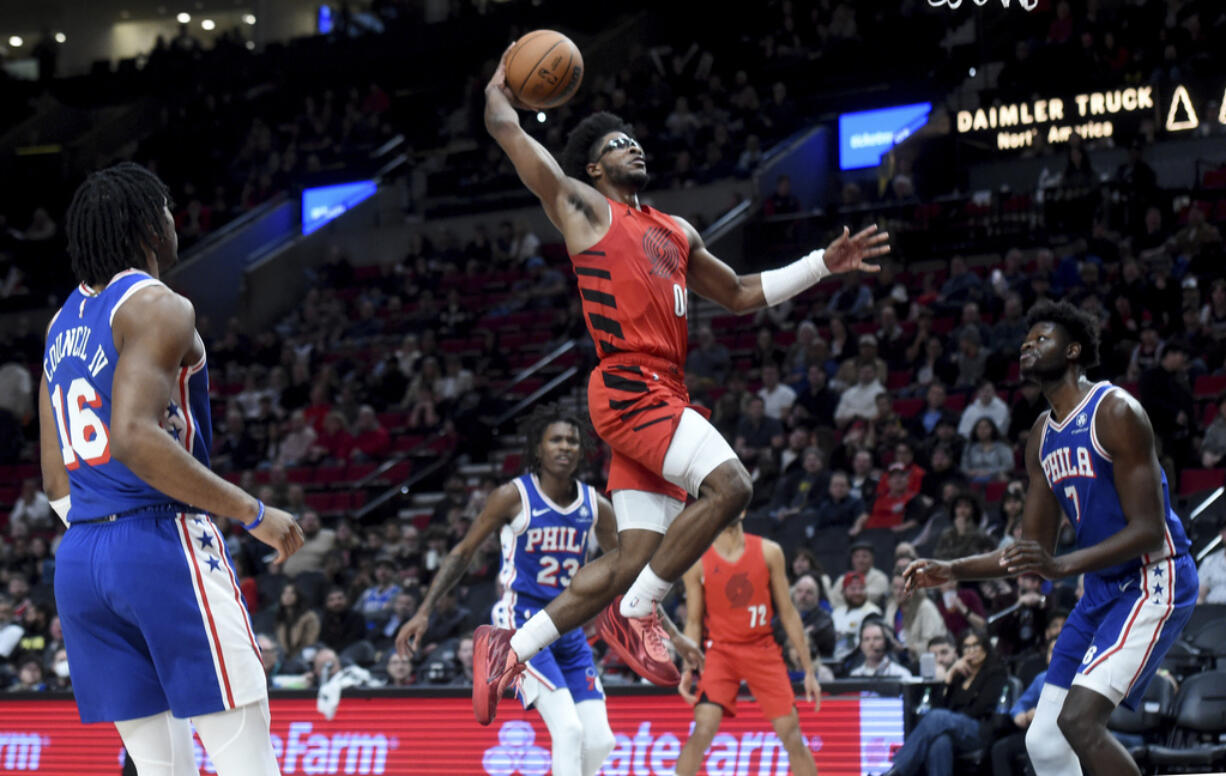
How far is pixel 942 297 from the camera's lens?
15.5m

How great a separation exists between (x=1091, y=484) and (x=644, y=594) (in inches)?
73.1

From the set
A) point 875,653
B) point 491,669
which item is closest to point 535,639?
point 491,669

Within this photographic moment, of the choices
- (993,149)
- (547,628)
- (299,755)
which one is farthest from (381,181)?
(547,628)

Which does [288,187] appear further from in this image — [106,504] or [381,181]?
[106,504]

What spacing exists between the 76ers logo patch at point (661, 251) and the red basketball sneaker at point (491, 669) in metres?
1.57

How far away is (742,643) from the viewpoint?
8539 millimetres

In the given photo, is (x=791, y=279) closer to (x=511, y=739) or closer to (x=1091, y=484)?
(x=1091, y=484)

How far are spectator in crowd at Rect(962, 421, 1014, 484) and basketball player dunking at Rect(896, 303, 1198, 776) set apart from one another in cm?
638

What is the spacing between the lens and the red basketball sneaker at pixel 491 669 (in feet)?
17.4

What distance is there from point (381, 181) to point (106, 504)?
21014 millimetres

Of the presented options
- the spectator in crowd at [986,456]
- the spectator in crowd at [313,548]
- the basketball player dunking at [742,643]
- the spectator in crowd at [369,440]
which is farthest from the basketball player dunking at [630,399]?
the spectator in crowd at [369,440]

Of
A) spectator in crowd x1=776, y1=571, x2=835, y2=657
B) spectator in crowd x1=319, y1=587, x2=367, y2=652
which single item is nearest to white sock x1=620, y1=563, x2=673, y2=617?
spectator in crowd x1=776, y1=571, x2=835, y2=657

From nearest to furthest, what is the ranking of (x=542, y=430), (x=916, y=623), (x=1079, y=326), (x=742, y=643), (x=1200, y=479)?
(x=1079, y=326) < (x=542, y=430) < (x=742, y=643) < (x=916, y=623) < (x=1200, y=479)

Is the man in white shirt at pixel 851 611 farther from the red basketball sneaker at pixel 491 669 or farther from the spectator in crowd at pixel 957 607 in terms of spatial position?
the red basketball sneaker at pixel 491 669
